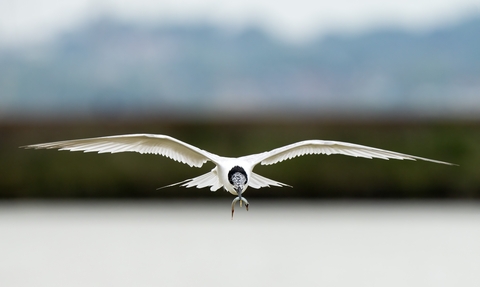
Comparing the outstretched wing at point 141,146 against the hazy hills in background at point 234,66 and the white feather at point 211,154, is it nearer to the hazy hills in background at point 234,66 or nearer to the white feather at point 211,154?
the white feather at point 211,154

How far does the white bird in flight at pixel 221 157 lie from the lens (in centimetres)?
112

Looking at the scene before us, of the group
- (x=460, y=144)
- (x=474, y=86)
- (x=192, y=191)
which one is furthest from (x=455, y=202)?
(x=474, y=86)

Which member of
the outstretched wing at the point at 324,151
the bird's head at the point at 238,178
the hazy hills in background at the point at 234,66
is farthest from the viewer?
the hazy hills in background at the point at 234,66

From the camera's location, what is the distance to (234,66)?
1136 inches

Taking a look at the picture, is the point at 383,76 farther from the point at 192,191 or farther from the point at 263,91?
the point at 192,191

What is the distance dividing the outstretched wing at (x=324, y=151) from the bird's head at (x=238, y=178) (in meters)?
0.07

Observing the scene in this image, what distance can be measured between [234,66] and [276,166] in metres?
21.4

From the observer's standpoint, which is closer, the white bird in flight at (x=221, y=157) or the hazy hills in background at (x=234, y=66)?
the white bird in flight at (x=221, y=157)

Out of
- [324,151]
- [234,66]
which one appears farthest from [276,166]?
[234,66]

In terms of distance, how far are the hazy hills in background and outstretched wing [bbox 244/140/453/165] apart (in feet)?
53.4

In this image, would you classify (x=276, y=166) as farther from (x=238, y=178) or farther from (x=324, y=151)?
(x=238, y=178)

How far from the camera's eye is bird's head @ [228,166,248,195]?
3.50 feet

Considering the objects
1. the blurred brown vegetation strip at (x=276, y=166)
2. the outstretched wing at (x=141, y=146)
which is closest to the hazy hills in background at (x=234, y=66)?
the blurred brown vegetation strip at (x=276, y=166)

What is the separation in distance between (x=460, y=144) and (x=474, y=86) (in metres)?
12.4
